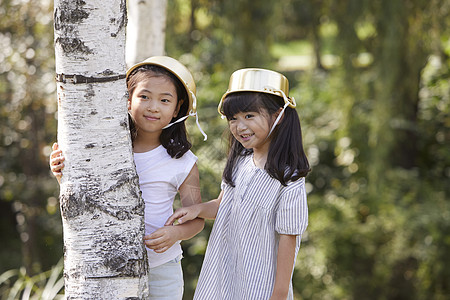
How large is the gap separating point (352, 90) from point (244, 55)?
0.87 m

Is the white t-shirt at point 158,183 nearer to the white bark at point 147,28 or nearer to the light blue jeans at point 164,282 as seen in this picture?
the light blue jeans at point 164,282

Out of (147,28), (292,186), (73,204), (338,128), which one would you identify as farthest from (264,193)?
(338,128)

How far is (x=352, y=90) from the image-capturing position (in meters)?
3.75

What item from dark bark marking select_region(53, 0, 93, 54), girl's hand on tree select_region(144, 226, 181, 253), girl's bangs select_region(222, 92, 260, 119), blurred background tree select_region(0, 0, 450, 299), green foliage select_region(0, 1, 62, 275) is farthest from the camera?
green foliage select_region(0, 1, 62, 275)

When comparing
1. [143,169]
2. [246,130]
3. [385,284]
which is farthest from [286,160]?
[385,284]

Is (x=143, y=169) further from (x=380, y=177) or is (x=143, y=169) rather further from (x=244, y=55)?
(x=380, y=177)

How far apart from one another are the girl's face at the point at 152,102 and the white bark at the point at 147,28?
1.03 m

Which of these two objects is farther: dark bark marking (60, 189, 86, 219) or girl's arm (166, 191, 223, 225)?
girl's arm (166, 191, 223, 225)

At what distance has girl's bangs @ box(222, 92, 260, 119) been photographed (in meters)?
1.56

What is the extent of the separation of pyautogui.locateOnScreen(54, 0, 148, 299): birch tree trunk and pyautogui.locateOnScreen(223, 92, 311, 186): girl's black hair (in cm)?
35

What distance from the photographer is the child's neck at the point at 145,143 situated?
5.42 feet

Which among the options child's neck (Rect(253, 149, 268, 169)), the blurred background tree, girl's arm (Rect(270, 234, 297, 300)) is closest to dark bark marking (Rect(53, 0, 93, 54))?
child's neck (Rect(253, 149, 268, 169))

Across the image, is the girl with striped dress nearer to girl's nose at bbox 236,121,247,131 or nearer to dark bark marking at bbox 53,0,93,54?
girl's nose at bbox 236,121,247,131

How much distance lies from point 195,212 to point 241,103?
33 cm
